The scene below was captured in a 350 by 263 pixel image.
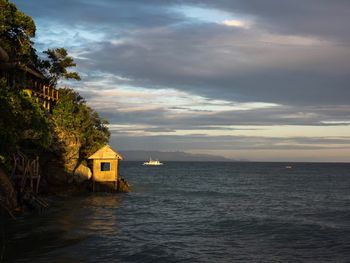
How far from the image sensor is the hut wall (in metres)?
51.1

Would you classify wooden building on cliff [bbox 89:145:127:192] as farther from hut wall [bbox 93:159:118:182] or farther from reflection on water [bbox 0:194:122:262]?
reflection on water [bbox 0:194:122:262]

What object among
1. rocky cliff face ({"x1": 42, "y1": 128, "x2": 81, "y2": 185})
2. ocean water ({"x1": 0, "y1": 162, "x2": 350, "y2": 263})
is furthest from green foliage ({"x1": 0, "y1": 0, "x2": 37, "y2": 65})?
ocean water ({"x1": 0, "y1": 162, "x2": 350, "y2": 263})

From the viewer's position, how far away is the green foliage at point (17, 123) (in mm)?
30141

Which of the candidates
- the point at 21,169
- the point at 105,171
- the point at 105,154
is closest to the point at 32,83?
the point at 105,154

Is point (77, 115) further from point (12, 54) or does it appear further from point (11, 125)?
point (11, 125)

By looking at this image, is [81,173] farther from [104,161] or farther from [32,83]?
[32,83]

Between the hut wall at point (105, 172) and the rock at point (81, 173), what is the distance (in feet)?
3.02

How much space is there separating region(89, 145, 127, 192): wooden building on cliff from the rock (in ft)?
2.72

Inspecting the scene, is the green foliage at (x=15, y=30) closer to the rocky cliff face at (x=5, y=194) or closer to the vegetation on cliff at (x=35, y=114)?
the vegetation on cliff at (x=35, y=114)

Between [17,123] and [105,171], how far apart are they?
21.0m

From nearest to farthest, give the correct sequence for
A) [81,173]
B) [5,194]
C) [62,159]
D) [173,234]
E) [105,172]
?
[173,234], [5,194], [62,159], [81,173], [105,172]

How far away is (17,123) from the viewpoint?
105 feet

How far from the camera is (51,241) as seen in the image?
Result: 23438 millimetres

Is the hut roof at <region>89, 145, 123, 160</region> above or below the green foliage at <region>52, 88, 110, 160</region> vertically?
below
